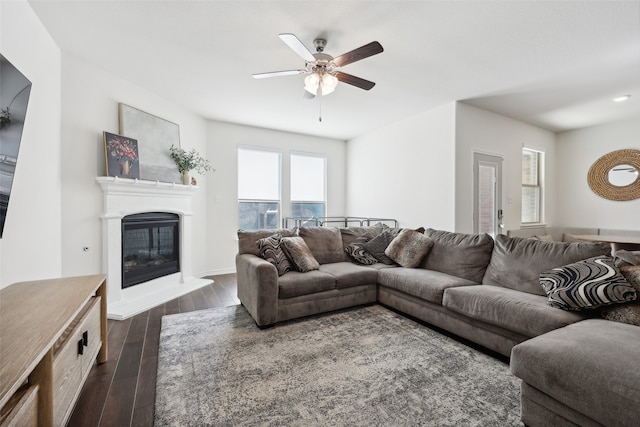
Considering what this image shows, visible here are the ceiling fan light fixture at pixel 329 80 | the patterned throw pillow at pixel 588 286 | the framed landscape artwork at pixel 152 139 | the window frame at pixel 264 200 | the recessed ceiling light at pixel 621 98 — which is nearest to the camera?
the patterned throw pillow at pixel 588 286

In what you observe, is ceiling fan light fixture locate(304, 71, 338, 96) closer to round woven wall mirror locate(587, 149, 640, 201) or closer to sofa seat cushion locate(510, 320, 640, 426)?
sofa seat cushion locate(510, 320, 640, 426)

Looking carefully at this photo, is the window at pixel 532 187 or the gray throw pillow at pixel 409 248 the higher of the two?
the window at pixel 532 187

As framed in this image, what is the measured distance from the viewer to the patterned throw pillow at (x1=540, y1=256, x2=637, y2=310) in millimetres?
1768

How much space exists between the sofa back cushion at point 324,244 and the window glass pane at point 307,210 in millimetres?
2184

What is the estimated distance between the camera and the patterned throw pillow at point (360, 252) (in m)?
3.53

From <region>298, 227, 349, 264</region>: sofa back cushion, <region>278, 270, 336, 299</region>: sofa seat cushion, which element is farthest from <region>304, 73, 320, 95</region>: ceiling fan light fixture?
<region>278, 270, 336, 299</region>: sofa seat cushion

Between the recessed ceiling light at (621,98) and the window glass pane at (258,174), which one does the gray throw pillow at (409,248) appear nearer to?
the window glass pane at (258,174)

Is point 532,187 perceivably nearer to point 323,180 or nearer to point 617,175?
point 617,175

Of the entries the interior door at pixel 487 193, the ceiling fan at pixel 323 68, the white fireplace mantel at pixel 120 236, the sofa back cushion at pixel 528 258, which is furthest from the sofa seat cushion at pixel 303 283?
the interior door at pixel 487 193

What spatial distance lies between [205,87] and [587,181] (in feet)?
21.9

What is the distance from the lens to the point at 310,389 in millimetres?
1739

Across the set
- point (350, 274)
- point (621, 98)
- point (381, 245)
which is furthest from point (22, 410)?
point (621, 98)

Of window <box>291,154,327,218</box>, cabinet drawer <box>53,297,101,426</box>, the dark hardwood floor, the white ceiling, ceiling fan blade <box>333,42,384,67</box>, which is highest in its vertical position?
the white ceiling

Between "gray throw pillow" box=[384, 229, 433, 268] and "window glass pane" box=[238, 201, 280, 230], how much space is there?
8.87ft
